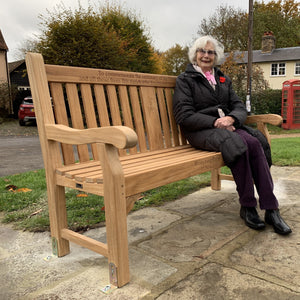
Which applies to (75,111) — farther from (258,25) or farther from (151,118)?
(258,25)

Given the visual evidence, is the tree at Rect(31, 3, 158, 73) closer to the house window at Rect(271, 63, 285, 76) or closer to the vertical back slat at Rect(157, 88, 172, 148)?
the vertical back slat at Rect(157, 88, 172, 148)

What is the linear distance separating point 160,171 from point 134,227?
2.73 feet

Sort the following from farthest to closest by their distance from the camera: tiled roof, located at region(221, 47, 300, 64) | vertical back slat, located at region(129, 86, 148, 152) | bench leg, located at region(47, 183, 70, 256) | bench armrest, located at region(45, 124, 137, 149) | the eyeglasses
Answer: tiled roof, located at region(221, 47, 300, 64), the eyeglasses, vertical back slat, located at region(129, 86, 148, 152), bench leg, located at region(47, 183, 70, 256), bench armrest, located at region(45, 124, 137, 149)

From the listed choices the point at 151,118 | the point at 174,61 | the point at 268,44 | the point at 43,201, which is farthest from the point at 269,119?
the point at 174,61

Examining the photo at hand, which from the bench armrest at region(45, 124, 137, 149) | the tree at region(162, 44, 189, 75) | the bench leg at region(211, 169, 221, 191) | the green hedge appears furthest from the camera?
the tree at region(162, 44, 189, 75)

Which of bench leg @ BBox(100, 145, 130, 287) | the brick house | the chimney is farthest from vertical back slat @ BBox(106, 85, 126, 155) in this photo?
the chimney

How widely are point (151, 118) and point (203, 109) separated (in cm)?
48

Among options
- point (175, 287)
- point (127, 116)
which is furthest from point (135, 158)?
point (175, 287)

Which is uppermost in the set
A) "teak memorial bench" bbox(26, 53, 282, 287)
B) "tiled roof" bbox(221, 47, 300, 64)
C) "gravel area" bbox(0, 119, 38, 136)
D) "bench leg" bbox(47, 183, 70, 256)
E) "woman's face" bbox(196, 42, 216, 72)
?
"tiled roof" bbox(221, 47, 300, 64)

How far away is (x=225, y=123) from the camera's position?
2.76 metres

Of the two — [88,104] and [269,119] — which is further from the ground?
[88,104]

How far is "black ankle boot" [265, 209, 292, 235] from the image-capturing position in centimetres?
238

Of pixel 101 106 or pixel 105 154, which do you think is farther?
pixel 101 106

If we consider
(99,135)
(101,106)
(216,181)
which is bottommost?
(216,181)
